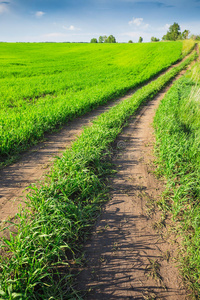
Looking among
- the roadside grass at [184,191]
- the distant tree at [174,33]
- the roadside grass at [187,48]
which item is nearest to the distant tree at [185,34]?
the distant tree at [174,33]

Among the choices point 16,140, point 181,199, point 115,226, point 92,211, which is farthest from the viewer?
point 16,140

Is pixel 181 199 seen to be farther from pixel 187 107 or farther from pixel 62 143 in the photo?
pixel 187 107

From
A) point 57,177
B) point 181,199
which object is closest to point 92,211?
point 57,177

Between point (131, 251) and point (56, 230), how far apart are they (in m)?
1.09

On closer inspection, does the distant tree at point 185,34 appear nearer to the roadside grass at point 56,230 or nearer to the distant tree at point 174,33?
the distant tree at point 174,33

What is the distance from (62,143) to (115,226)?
3420 mm

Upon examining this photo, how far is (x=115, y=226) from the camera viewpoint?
108 inches

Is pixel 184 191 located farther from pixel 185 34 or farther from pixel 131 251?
pixel 185 34

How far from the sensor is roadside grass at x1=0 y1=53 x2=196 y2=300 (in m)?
1.87

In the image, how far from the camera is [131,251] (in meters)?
2.39

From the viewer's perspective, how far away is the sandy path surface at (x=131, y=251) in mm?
1992

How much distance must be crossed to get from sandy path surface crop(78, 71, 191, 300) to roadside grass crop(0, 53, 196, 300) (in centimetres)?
21

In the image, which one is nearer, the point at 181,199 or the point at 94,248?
the point at 94,248

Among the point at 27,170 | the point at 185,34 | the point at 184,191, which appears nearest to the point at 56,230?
the point at 27,170
